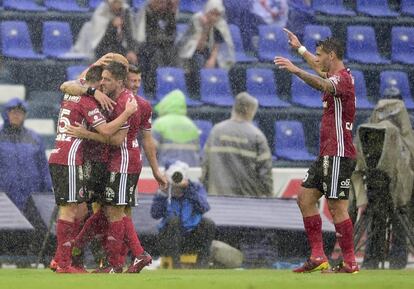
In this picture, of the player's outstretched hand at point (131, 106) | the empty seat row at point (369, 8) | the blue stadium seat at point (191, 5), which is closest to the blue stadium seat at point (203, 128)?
the blue stadium seat at point (191, 5)

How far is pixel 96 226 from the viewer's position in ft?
42.7

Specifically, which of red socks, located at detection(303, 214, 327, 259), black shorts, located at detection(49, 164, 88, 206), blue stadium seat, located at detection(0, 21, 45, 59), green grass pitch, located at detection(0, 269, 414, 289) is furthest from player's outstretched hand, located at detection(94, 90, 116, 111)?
blue stadium seat, located at detection(0, 21, 45, 59)

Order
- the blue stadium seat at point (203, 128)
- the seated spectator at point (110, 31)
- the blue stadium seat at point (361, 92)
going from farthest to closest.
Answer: the blue stadium seat at point (361, 92) < the seated spectator at point (110, 31) < the blue stadium seat at point (203, 128)

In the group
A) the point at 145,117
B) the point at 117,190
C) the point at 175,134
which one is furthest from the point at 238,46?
the point at 117,190

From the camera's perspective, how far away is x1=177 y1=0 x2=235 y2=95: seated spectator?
20.1 metres

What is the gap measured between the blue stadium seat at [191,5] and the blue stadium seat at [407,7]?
136 inches

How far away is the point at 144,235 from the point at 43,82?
4281mm

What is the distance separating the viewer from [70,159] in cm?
1220

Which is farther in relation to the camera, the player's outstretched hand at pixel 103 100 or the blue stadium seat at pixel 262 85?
the blue stadium seat at pixel 262 85

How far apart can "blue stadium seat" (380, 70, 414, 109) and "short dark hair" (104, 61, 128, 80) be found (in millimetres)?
9441

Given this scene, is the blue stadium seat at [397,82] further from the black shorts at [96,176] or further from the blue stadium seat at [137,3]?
the black shorts at [96,176]

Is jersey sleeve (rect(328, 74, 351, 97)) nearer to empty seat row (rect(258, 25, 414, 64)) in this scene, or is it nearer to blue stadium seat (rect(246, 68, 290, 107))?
blue stadium seat (rect(246, 68, 290, 107))

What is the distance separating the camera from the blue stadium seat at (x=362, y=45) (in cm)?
2198

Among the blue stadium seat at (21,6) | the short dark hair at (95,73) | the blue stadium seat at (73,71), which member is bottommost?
the blue stadium seat at (73,71)
